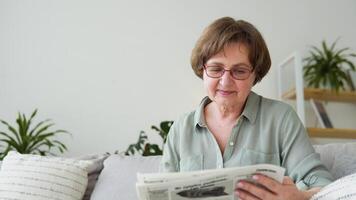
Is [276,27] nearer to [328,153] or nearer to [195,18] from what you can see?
[195,18]

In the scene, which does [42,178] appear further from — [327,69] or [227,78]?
[327,69]

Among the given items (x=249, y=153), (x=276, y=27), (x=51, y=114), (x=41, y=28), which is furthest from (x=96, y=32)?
(x=249, y=153)

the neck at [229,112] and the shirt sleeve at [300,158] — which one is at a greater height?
the neck at [229,112]

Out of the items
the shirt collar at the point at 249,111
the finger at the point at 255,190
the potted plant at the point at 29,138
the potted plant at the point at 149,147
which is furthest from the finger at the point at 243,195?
the potted plant at the point at 29,138

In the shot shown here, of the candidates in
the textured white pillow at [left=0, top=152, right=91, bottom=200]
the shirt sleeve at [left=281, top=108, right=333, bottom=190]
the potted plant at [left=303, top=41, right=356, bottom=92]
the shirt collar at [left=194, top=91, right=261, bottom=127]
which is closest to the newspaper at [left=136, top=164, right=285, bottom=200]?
the shirt sleeve at [left=281, top=108, right=333, bottom=190]

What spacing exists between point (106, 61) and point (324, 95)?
1.60 m

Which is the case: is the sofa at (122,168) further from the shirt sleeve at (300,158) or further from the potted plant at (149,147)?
the potted plant at (149,147)

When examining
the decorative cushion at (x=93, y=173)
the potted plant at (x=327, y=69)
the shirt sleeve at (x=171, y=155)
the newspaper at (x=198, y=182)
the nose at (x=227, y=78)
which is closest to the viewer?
the newspaper at (x=198, y=182)

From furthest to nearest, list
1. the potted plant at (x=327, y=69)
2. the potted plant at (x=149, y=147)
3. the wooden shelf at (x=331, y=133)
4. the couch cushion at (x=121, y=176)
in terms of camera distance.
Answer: the potted plant at (x=327, y=69), the wooden shelf at (x=331, y=133), the potted plant at (x=149, y=147), the couch cushion at (x=121, y=176)

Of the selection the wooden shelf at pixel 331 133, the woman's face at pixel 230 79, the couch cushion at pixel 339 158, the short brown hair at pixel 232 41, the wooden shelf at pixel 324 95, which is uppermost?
the short brown hair at pixel 232 41

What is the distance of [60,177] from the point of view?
1.46 metres

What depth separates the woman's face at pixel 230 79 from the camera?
3.49ft

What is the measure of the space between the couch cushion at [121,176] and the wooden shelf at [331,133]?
142cm

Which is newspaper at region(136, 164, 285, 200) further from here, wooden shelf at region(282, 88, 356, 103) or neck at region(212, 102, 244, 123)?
wooden shelf at region(282, 88, 356, 103)
